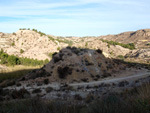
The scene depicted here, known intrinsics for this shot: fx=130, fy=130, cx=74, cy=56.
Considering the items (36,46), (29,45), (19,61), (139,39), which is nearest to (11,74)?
(19,61)

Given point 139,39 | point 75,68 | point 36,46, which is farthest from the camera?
point 139,39

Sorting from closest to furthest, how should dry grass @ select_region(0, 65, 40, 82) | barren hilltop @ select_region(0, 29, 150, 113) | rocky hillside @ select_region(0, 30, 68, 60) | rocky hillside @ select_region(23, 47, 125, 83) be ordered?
barren hilltop @ select_region(0, 29, 150, 113) < rocky hillside @ select_region(23, 47, 125, 83) < dry grass @ select_region(0, 65, 40, 82) < rocky hillside @ select_region(0, 30, 68, 60)

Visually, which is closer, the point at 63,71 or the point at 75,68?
the point at 63,71

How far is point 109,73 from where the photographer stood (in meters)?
24.1

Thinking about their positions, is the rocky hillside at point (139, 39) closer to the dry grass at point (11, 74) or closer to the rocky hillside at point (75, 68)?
the rocky hillside at point (75, 68)

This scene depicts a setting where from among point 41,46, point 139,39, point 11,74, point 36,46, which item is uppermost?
point 139,39

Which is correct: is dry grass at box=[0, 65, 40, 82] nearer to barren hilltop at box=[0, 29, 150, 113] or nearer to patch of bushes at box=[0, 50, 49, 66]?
barren hilltop at box=[0, 29, 150, 113]

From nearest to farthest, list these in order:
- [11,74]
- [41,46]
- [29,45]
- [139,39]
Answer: [11,74] → [41,46] → [29,45] → [139,39]

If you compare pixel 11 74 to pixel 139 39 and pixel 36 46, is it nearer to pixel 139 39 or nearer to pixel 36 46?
pixel 36 46

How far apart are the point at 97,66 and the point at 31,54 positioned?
44402 millimetres

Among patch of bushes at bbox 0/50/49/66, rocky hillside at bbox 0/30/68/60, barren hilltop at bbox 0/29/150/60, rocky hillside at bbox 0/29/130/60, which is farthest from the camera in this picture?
rocky hillside at bbox 0/30/68/60

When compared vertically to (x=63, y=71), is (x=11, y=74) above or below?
below

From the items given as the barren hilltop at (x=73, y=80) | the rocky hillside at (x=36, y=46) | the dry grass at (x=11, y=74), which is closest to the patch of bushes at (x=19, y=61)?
the barren hilltop at (x=73, y=80)

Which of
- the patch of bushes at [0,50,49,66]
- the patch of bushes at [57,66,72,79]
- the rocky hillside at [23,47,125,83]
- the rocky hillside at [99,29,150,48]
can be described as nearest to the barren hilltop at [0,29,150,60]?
the patch of bushes at [0,50,49,66]
